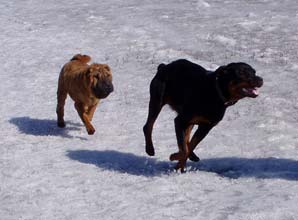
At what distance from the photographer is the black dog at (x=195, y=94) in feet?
20.9

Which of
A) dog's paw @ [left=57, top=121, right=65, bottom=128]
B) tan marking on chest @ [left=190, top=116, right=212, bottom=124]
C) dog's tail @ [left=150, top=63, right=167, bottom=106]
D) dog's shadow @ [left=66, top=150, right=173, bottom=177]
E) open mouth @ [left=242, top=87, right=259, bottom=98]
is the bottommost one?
dog's paw @ [left=57, top=121, right=65, bottom=128]

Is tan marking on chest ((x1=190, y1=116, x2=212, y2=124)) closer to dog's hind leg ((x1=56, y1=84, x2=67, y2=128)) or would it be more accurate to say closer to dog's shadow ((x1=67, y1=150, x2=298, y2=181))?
dog's shadow ((x1=67, y1=150, x2=298, y2=181))

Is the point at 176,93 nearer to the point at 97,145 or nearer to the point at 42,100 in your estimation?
the point at 97,145

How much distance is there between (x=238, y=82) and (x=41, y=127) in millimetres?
3997

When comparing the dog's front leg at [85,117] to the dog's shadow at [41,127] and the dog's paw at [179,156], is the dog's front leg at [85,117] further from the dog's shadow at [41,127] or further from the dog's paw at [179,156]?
the dog's paw at [179,156]

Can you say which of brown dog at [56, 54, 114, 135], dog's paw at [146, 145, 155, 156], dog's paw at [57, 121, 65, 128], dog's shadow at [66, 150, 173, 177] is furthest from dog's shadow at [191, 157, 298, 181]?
dog's paw at [57, 121, 65, 128]

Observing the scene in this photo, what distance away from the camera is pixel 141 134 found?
28.3ft

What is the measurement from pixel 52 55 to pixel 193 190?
28.6 ft

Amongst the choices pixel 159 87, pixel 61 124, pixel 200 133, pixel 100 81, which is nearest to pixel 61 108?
pixel 61 124

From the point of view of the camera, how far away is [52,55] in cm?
1423

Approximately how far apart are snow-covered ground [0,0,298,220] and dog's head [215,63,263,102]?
1.02 m

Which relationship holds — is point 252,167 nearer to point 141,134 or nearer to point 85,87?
point 141,134

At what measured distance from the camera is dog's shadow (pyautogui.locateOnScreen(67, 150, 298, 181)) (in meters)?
6.82

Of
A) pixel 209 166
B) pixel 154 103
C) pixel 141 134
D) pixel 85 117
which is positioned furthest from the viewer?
pixel 85 117
